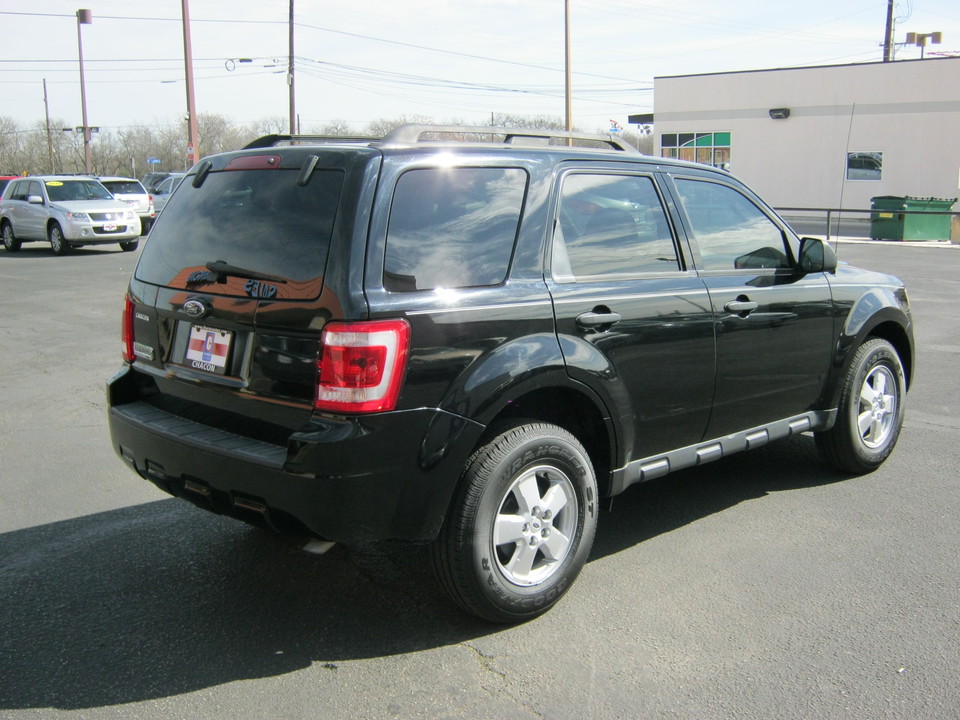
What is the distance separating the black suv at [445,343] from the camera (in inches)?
131

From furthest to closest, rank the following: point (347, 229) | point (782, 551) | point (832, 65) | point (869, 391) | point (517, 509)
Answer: point (832, 65)
point (869, 391)
point (782, 551)
point (517, 509)
point (347, 229)

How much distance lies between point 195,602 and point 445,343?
1.57 m

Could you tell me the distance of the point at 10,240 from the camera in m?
23.7

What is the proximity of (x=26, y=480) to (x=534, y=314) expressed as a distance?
11.6ft

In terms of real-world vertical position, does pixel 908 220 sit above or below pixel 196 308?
below

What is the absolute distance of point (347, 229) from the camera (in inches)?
131

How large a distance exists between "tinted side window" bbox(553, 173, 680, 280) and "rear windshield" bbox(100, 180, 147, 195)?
24571 millimetres

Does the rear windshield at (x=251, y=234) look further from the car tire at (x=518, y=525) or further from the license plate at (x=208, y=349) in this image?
the car tire at (x=518, y=525)

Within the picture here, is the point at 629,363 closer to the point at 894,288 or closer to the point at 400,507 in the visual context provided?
the point at 400,507

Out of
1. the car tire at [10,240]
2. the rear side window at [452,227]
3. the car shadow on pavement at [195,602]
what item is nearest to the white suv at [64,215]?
the car tire at [10,240]

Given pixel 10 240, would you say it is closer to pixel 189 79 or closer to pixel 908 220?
pixel 189 79

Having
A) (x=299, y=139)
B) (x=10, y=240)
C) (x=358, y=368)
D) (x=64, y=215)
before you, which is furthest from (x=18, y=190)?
(x=358, y=368)

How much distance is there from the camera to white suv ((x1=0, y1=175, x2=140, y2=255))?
2181 cm

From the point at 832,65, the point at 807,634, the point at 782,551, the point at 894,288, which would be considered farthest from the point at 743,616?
the point at 832,65
